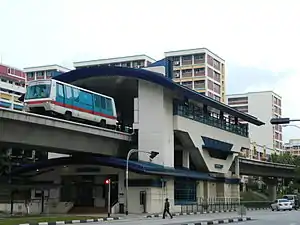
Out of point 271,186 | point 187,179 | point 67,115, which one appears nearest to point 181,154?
point 187,179

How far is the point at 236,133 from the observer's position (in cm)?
6725

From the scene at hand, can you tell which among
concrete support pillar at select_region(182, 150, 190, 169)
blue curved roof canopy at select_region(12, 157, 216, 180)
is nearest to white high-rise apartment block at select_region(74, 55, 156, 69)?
concrete support pillar at select_region(182, 150, 190, 169)

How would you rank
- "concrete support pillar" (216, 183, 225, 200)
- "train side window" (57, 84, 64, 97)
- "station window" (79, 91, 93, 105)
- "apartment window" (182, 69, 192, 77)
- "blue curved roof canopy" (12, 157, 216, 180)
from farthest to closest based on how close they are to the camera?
"apartment window" (182, 69, 192, 77) < "concrete support pillar" (216, 183, 225, 200) < "blue curved roof canopy" (12, 157, 216, 180) < "station window" (79, 91, 93, 105) < "train side window" (57, 84, 64, 97)

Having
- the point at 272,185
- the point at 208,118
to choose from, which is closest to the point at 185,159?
the point at 208,118

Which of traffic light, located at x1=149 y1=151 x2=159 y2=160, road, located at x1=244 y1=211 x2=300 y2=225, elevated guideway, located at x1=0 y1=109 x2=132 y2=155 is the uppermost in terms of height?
elevated guideway, located at x1=0 y1=109 x2=132 y2=155

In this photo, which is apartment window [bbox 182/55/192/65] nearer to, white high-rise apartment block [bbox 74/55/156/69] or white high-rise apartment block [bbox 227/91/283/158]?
white high-rise apartment block [bbox 74/55/156/69]

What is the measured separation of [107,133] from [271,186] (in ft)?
198

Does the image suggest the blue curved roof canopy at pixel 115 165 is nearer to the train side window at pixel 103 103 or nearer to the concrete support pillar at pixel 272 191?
the train side window at pixel 103 103

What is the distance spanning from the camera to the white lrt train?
125 ft

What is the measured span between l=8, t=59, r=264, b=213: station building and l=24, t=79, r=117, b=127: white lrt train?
4.53 meters

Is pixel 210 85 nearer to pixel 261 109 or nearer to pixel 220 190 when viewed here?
pixel 261 109

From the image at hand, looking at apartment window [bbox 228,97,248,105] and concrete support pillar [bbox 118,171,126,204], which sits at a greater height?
apartment window [bbox 228,97,248,105]

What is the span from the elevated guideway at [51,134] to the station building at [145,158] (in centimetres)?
208

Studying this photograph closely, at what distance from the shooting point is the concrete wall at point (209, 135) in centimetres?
5238
